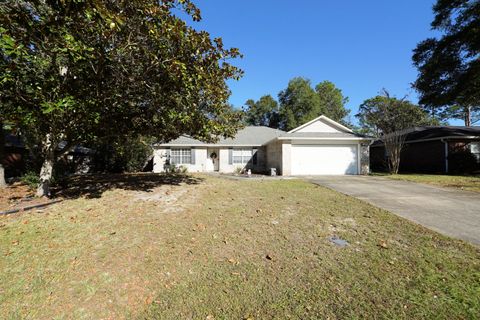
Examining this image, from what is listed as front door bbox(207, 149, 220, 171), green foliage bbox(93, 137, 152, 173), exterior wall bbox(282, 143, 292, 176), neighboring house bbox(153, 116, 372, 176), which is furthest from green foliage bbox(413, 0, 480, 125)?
green foliage bbox(93, 137, 152, 173)

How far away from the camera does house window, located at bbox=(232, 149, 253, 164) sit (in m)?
21.9

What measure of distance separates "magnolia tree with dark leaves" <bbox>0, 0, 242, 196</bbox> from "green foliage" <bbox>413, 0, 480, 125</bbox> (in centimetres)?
1841

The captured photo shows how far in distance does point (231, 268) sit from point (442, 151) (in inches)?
926

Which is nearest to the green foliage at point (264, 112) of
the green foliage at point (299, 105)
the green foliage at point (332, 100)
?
the green foliage at point (299, 105)

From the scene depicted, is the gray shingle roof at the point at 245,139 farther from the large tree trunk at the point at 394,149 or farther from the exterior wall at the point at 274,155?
the large tree trunk at the point at 394,149

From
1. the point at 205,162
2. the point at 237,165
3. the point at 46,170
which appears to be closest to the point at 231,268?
the point at 46,170

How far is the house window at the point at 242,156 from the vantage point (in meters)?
21.9

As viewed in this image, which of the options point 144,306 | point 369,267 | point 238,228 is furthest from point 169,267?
point 369,267

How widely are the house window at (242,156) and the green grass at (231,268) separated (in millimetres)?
15524

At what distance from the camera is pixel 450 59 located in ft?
61.2

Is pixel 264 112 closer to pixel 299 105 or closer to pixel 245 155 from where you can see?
pixel 299 105

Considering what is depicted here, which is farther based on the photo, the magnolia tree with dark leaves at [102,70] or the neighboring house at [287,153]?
the neighboring house at [287,153]

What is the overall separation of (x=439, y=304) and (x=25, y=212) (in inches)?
352

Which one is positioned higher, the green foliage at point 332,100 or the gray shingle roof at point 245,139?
the green foliage at point 332,100
